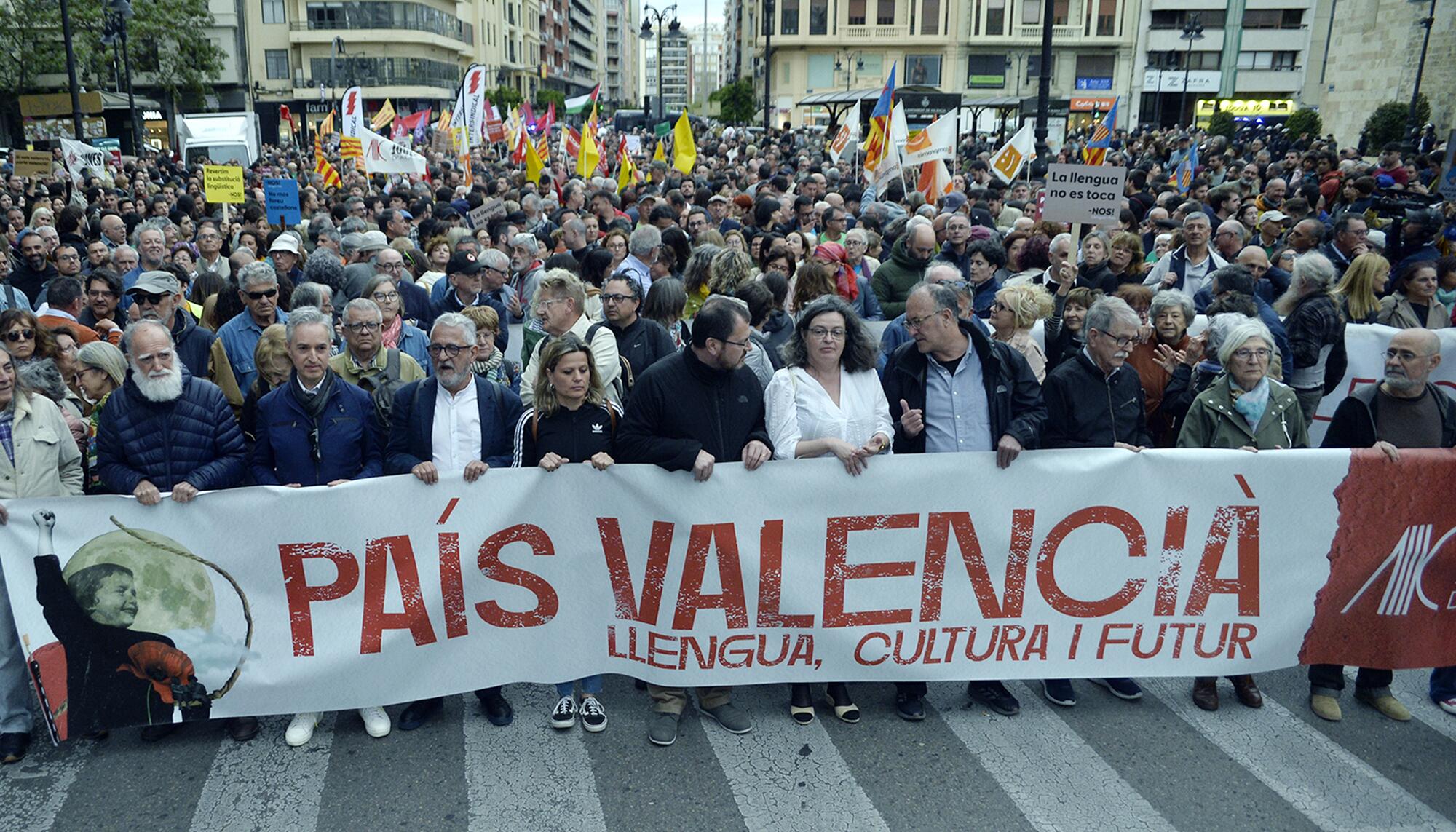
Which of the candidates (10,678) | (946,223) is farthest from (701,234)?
(10,678)

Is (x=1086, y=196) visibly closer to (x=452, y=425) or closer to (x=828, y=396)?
(x=828, y=396)

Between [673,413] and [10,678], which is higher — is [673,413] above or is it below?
above

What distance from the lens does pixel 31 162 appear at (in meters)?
14.6

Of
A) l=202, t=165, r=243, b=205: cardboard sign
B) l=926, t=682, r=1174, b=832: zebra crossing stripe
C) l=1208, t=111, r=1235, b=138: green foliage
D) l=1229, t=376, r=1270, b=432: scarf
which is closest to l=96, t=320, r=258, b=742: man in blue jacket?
l=926, t=682, r=1174, b=832: zebra crossing stripe

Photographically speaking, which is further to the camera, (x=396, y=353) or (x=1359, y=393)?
(x=396, y=353)

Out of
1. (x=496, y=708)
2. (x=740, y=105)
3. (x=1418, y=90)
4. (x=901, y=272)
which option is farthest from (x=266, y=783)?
(x=740, y=105)

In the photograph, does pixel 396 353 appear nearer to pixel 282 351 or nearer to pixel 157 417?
pixel 282 351

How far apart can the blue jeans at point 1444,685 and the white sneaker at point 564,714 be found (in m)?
3.84

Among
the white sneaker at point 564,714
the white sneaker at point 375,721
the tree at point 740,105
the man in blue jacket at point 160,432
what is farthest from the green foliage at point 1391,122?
the tree at point 740,105

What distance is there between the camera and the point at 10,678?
179 inches

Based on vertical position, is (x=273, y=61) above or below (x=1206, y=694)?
above

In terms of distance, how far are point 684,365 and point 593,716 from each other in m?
1.56

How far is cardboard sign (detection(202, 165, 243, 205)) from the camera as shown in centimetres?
1278

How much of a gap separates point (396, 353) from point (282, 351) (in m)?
→ 0.57
